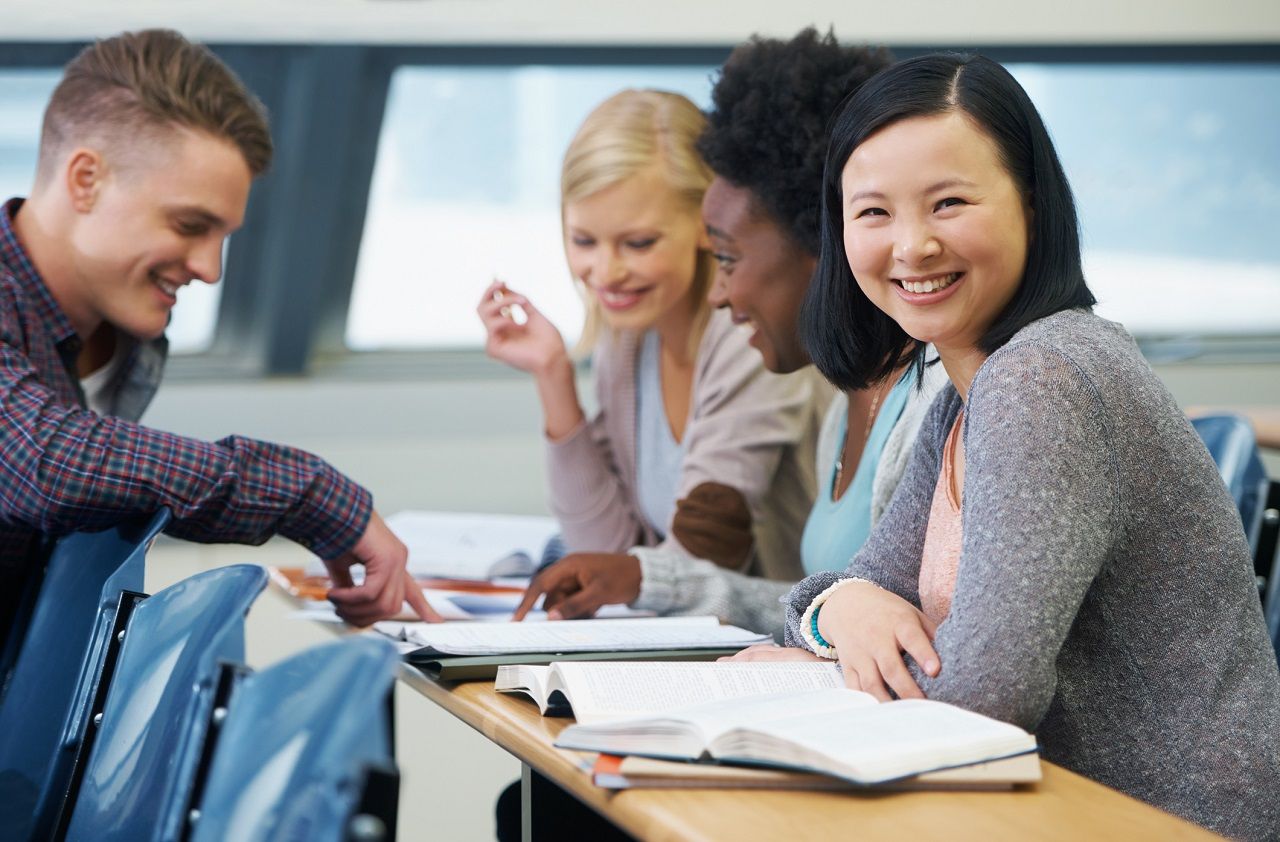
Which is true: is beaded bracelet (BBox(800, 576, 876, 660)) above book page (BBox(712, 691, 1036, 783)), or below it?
above

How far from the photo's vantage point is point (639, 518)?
260cm

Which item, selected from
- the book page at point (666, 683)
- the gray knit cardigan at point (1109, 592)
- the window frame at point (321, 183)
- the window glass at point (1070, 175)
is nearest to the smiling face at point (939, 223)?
the gray knit cardigan at point (1109, 592)

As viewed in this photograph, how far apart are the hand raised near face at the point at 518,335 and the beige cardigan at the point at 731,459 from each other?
0.14m

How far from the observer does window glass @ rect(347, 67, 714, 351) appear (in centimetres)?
399

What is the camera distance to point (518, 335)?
2.55 meters

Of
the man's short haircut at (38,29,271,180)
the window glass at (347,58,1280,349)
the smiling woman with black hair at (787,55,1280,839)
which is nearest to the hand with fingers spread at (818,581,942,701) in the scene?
the smiling woman with black hair at (787,55,1280,839)

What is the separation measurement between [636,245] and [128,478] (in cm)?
99

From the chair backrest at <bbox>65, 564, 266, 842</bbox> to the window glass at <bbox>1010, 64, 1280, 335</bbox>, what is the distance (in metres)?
3.60

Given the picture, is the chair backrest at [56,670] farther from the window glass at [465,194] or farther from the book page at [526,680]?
the window glass at [465,194]

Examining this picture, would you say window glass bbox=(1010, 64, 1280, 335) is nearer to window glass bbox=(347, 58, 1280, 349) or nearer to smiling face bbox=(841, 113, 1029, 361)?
window glass bbox=(347, 58, 1280, 349)

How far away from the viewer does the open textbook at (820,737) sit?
1.04m

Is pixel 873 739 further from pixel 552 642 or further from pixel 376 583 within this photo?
pixel 376 583

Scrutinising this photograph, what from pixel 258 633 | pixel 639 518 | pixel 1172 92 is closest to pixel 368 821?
pixel 639 518

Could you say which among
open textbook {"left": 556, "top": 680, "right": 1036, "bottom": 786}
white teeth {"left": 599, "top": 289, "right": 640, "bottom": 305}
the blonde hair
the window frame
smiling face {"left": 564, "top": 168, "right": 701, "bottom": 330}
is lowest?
open textbook {"left": 556, "top": 680, "right": 1036, "bottom": 786}
